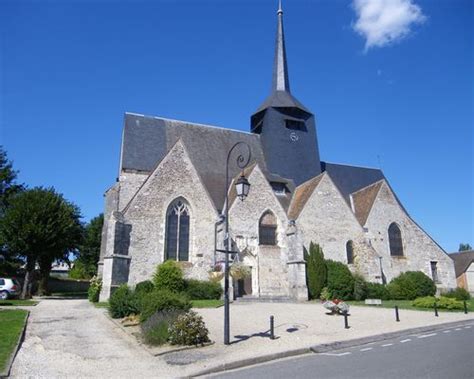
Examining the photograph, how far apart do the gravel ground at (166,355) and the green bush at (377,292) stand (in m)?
6.97

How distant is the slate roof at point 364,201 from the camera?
90.5 feet

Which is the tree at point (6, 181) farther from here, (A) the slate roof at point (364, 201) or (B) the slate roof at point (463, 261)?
(B) the slate roof at point (463, 261)

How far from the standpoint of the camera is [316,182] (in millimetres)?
26375

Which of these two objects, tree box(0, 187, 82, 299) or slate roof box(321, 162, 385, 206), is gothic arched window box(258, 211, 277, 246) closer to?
slate roof box(321, 162, 385, 206)

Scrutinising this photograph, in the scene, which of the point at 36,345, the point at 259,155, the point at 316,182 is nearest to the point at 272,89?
the point at 259,155

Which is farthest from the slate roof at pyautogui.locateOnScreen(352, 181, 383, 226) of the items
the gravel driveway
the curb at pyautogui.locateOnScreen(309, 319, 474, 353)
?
the gravel driveway

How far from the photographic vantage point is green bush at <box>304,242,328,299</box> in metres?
22.2

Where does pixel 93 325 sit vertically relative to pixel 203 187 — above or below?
below

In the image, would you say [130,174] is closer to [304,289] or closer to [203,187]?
[203,187]

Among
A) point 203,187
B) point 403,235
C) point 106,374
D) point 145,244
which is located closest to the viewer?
point 106,374

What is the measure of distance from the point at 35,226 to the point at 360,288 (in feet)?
65.3

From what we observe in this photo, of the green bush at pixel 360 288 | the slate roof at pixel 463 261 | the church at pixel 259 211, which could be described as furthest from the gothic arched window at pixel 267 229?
the slate roof at pixel 463 261

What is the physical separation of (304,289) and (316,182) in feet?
25.1

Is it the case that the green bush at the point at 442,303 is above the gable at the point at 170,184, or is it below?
below
